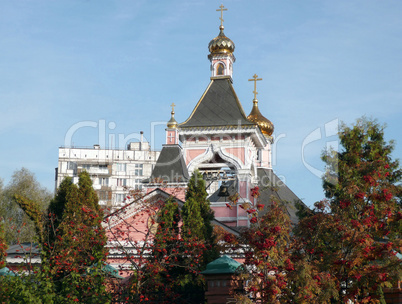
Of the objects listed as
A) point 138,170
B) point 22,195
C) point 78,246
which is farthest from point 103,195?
point 78,246

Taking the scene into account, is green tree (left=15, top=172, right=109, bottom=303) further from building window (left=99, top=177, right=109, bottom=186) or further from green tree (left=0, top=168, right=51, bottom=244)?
building window (left=99, top=177, right=109, bottom=186)

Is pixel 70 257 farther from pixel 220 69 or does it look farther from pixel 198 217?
pixel 220 69

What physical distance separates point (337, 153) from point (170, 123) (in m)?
9.06

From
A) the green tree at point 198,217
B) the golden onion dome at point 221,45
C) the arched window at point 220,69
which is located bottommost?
the green tree at point 198,217

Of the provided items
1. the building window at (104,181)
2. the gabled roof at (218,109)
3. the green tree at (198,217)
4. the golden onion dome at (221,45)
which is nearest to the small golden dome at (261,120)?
the golden onion dome at (221,45)

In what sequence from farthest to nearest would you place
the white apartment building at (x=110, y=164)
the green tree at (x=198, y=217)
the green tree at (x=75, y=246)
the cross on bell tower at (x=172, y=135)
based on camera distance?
1. the white apartment building at (x=110, y=164)
2. the cross on bell tower at (x=172, y=135)
3. the green tree at (x=198, y=217)
4. the green tree at (x=75, y=246)

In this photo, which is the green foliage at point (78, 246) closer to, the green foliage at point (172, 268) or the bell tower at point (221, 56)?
the green foliage at point (172, 268)

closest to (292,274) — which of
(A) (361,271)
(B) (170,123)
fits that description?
(A) (361,271)

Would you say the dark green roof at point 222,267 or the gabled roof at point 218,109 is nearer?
the dark green roof at point 222,267

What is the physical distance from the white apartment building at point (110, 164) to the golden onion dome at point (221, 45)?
3265cm

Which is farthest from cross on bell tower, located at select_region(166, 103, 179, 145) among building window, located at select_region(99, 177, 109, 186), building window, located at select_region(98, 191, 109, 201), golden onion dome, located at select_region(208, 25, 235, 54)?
building window, located at select_region(99, 177, 109, 186)

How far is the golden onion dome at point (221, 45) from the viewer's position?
27234mm

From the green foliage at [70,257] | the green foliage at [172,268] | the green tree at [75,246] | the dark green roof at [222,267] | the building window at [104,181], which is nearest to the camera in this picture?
the dark green roof at [222,267]

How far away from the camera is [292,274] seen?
10.2m
